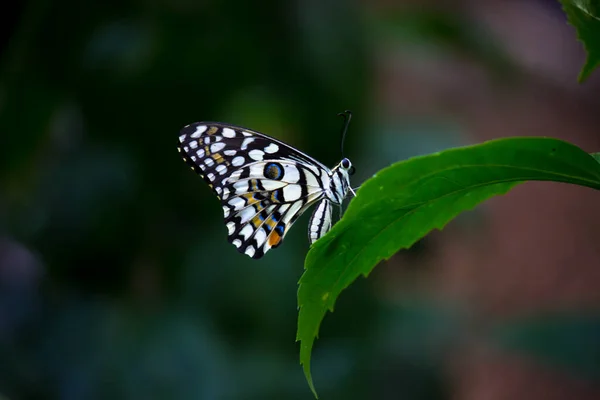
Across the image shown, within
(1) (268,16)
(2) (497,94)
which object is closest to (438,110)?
(2) (497,94)

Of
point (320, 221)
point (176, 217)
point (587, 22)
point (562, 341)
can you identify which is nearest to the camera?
point (587, 22)

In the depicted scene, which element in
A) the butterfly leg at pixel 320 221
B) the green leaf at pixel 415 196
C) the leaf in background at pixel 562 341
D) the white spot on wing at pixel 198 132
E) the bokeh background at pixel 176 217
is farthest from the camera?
the leaf in background at pixel 562 341

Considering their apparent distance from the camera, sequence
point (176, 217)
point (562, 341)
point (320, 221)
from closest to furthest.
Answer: point (320, 221)
point (176, 217)
point (562, 341)

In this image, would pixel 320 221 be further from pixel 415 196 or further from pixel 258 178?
pixel 415 196

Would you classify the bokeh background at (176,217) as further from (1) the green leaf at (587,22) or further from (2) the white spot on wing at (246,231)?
(1) the green leaf at (587,22)

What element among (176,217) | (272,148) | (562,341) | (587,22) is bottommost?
(176,217)

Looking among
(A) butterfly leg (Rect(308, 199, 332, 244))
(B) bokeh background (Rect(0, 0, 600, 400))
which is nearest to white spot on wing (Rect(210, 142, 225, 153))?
(A) butterfly leg (Rect(308, 199, 332, 244))

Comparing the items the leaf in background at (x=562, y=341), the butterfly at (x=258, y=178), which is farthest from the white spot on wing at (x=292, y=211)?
the leaf in background at (x=562, y=341)

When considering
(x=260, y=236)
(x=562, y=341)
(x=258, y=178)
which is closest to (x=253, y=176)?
(x=258, y=178)
